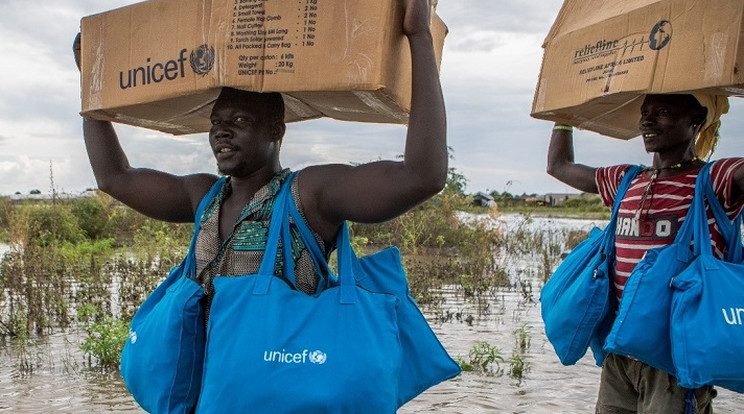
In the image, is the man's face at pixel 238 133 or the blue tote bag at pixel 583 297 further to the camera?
the blue tote bag at pixel 583 297

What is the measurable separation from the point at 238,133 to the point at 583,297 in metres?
1.43

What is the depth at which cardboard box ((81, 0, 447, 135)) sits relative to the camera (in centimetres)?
182

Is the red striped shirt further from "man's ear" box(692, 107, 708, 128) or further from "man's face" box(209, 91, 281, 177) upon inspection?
"man's face" box(209, 91, 281, 177)

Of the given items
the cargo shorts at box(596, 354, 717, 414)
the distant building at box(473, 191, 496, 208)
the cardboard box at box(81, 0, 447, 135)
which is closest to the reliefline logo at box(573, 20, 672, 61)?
the cardboard box at box(81, 0, 447, 135)

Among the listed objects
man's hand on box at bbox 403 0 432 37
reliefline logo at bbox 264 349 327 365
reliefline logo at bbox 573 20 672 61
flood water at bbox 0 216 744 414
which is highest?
reliefline logo at bbox 573 20 672 61

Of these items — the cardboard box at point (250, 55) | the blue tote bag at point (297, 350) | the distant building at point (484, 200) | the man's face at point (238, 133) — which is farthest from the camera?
the distant building at point (484, 200)

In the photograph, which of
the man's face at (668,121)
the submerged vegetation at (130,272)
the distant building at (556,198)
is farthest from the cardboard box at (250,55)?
the distant building at (556,198)

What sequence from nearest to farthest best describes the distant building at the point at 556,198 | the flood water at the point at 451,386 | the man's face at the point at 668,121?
the man's face at the point at 668,121 → the flood water at the point at 451,386 → the distant building at the point at 556,198

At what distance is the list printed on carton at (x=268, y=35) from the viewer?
1.87 metres

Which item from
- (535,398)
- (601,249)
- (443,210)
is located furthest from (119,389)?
(443,210)

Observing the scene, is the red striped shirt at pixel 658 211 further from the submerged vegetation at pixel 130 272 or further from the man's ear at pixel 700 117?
the submerged vegetation at pixel 130 272

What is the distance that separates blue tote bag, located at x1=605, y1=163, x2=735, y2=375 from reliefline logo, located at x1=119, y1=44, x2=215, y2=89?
5.12 feet

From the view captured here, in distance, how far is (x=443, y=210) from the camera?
13461 mm

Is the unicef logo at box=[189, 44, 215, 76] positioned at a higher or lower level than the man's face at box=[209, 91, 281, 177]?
higher
